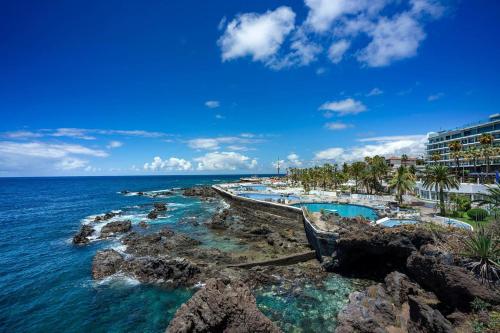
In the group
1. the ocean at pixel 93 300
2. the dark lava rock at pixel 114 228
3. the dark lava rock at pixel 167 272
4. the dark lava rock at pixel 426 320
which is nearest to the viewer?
the dark lava rock at pixel 426 320

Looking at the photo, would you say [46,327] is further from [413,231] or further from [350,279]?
[413,231]

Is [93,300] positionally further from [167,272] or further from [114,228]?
[114,228]

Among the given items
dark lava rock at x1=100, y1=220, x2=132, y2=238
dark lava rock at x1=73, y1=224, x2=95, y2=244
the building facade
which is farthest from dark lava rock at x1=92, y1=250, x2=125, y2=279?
the building facade

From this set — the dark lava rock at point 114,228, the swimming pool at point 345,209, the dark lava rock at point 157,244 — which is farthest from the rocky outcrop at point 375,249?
the dark lava rock at point 114,228

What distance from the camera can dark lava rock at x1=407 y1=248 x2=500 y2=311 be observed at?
51.0 ft

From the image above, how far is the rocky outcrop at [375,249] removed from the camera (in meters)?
23.3

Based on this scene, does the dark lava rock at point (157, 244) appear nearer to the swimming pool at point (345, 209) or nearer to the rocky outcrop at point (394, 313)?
the rocky outcrop at point (394, 313)

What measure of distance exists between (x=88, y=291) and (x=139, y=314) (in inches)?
280

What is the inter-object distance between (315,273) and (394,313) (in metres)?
9.74

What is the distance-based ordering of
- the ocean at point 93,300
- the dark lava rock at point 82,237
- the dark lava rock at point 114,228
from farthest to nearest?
the dark lava rock at point 114,228 → the dark lava rock at point 82,237 → the ocean at point 93,300

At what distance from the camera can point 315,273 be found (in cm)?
2592

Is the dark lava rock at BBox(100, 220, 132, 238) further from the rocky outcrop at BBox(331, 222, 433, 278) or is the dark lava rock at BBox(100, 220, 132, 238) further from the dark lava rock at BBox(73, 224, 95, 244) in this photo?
the rocky outcrop at BBox(331, 222, 433, 278)

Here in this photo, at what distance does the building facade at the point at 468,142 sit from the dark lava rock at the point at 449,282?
185ft

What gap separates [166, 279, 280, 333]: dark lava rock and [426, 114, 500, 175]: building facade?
6999cm
